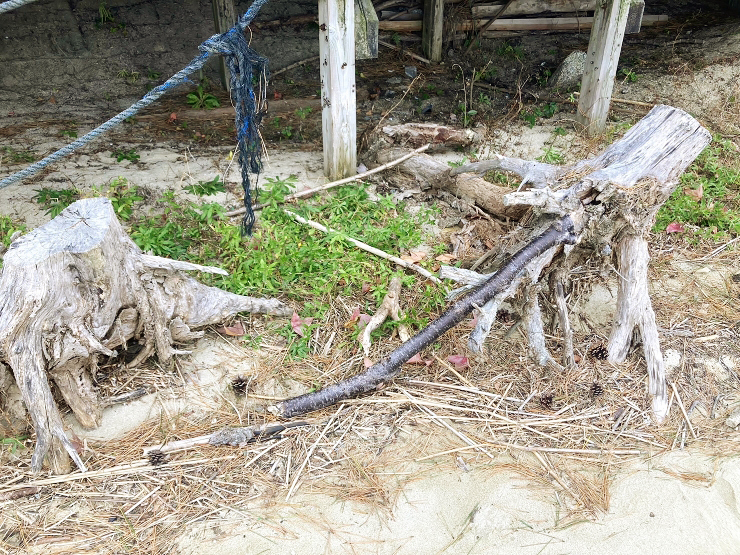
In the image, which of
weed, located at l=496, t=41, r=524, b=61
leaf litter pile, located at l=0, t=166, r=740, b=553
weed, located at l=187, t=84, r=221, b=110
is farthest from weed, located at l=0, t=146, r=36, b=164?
weed, located at l=496, t=41, r=524, b=61

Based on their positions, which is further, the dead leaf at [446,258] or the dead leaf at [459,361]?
the dead leaf at [446,258]

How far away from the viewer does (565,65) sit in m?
6.71

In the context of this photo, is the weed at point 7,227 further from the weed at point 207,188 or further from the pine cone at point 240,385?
the pine cone at point 240,385

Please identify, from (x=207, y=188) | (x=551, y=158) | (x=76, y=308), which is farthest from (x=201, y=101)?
(x=76, y=308)

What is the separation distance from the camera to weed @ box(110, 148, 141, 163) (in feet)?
16.5

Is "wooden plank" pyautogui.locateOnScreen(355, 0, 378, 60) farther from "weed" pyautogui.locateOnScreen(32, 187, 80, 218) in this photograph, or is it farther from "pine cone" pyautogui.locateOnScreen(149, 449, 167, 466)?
"pine cone" pyautogui.locateOnScreen(149, 449, 167, 466)

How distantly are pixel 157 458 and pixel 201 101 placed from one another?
178 inches

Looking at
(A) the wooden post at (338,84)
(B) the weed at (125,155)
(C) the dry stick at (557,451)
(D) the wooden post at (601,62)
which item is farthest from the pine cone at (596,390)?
(B) the weed at (125,155)

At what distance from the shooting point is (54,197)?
14.3 feet

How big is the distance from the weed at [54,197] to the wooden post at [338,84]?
6.37 feet

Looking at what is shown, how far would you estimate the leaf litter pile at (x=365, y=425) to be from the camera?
2537 millimetres

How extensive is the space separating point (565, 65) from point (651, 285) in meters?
3.76

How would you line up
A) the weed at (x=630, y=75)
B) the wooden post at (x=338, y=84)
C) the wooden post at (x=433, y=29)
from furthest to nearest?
the wooden post at (x=433, y=29) < the weed at (x=630, y=75) < the wooden post at (x=338, y=84)

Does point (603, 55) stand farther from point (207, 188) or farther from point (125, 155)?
point (125, 155)
